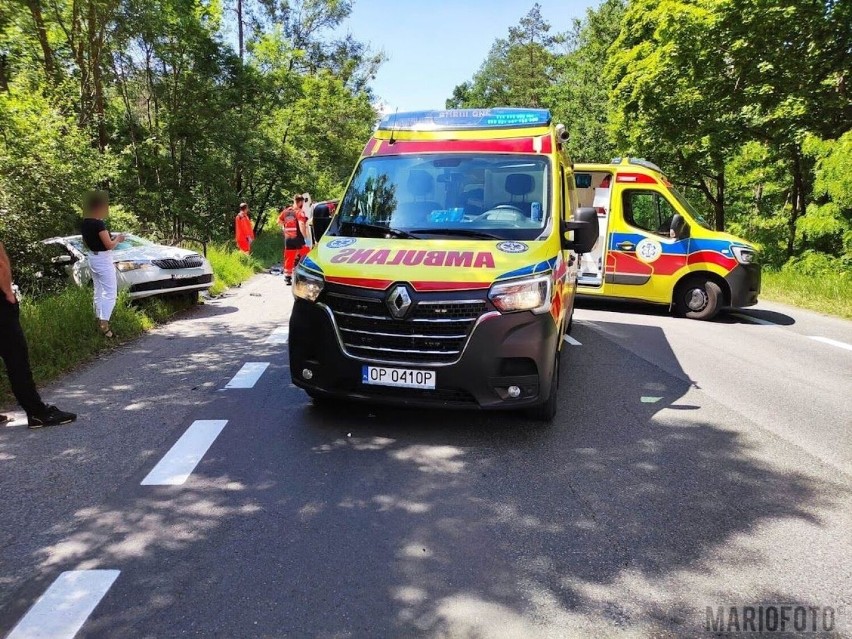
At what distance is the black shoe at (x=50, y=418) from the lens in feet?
15.8

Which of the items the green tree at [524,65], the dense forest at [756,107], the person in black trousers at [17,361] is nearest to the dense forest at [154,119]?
the person in black trousers at [17,361]

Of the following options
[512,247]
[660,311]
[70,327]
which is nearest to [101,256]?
[70,327]

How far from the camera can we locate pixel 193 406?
5332 mm

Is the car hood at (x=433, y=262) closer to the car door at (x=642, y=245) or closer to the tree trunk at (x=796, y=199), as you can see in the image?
the car door at (x=642, y=245)

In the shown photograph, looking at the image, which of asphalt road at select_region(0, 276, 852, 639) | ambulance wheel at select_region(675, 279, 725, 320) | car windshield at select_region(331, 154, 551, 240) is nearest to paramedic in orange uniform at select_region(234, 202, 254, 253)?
asphalt road at select_region(0, 276, 852, 639)

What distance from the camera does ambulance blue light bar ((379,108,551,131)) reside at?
18.5 ft

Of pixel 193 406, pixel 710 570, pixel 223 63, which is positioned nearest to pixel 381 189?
pixel 193 406

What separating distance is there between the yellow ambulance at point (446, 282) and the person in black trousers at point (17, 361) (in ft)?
6.75

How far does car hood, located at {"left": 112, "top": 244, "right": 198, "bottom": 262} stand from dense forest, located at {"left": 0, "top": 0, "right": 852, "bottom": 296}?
147cm

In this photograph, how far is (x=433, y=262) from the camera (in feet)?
14.2

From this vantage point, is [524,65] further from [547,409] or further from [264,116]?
[547,409]

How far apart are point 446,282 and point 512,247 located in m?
A: 0.69

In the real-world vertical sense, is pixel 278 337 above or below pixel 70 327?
below

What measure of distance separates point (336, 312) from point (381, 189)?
58.0 inches
